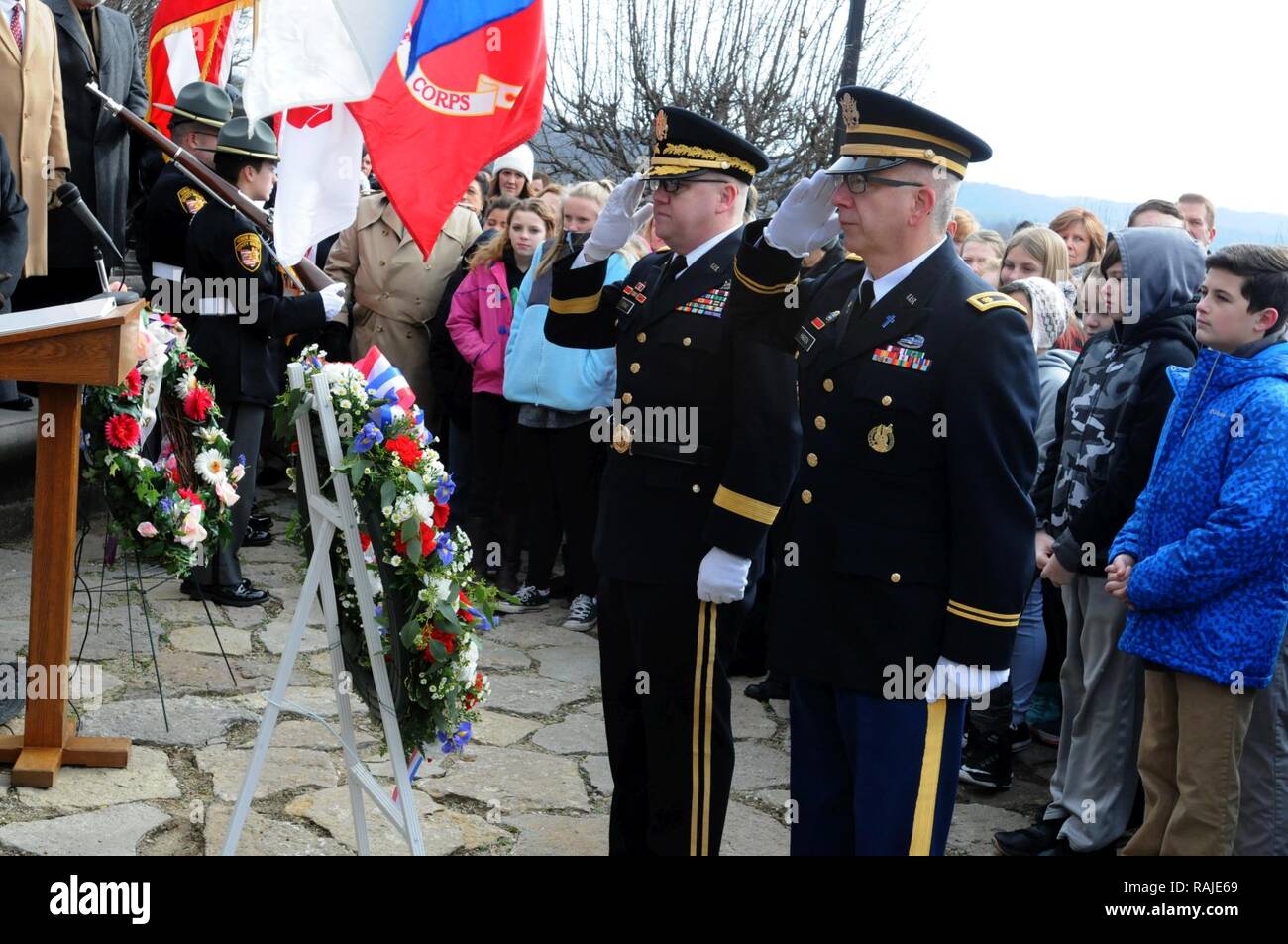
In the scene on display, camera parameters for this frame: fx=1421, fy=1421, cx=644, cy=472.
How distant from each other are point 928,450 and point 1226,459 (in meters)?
1.40

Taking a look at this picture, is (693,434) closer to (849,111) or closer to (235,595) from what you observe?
(849,111)

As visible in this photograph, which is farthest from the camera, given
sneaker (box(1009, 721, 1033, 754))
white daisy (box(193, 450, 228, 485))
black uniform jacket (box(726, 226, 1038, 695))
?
sneaker (box(1009, 721, 1033, 754))

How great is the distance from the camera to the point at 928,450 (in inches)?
127

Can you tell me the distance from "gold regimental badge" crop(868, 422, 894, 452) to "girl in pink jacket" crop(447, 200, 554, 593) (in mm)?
4735

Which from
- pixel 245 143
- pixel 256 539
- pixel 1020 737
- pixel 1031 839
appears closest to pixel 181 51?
pixel 245 143

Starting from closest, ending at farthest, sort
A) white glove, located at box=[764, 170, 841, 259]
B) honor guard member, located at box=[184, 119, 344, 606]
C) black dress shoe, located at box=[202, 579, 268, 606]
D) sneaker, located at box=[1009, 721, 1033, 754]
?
1. white glove, located at box=[764, 170, 841, 259]
2. sneaker, located at box=[1009, 721, 1033, 754]
3. honor guard member, located at box=[184, 119, 344, 606]
4. black dress shoe, located at box=[202, 579, 268, 606]

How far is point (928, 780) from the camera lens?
3236 millimetres

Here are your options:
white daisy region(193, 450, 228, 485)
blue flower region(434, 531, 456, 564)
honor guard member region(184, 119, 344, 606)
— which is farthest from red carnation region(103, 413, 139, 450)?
blue flower region(434, 531, 456, 564)

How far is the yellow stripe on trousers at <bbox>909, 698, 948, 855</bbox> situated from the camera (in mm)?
3227

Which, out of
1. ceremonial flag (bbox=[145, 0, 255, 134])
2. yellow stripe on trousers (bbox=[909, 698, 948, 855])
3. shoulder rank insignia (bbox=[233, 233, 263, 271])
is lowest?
yellow stripe on trousers (bbox=[909, 698, 948, 855])

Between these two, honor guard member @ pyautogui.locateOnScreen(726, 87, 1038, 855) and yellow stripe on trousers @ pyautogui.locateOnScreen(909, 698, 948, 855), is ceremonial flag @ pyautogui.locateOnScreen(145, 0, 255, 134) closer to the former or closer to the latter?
honor guard member @ pyautogui.locateOnScreen(726, 87, 1038, 855)

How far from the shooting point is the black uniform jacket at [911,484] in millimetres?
3143

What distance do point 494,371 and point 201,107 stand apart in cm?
204

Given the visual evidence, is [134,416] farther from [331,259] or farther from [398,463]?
[331,259]
